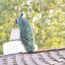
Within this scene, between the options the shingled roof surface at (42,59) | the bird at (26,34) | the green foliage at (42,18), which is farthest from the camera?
the green foliage at (42,18)

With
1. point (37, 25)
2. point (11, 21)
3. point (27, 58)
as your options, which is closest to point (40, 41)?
point (37, 25)

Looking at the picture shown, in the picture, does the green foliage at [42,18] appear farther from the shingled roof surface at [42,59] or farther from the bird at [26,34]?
the shingled roof surface at [42,59]

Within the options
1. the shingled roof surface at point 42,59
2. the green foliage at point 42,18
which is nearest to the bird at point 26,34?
the shingled roof surface at point 42,59

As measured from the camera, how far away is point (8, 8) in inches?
550

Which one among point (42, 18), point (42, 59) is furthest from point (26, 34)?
point (42, 18)

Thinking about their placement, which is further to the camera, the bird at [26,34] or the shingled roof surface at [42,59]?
the bird at [26,34]

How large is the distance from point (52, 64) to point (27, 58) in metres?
0.85

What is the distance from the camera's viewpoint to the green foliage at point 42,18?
44.3 feet

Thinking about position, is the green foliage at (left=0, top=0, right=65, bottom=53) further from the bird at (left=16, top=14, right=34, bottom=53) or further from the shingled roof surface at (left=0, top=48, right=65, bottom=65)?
the shingled roof surface at (left=0, top=48, right=65, bottom=65)

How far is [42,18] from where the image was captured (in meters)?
13.5

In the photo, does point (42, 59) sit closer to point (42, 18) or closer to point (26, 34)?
point (26, 34)

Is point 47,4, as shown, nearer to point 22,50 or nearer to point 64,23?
point 64,23

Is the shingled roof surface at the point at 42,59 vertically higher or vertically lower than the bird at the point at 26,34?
lower

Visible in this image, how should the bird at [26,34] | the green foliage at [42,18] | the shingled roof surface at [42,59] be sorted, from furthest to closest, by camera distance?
the green foliage at [42,18]
the bird at [26,34]
the shingled roof surface at [42,59]
